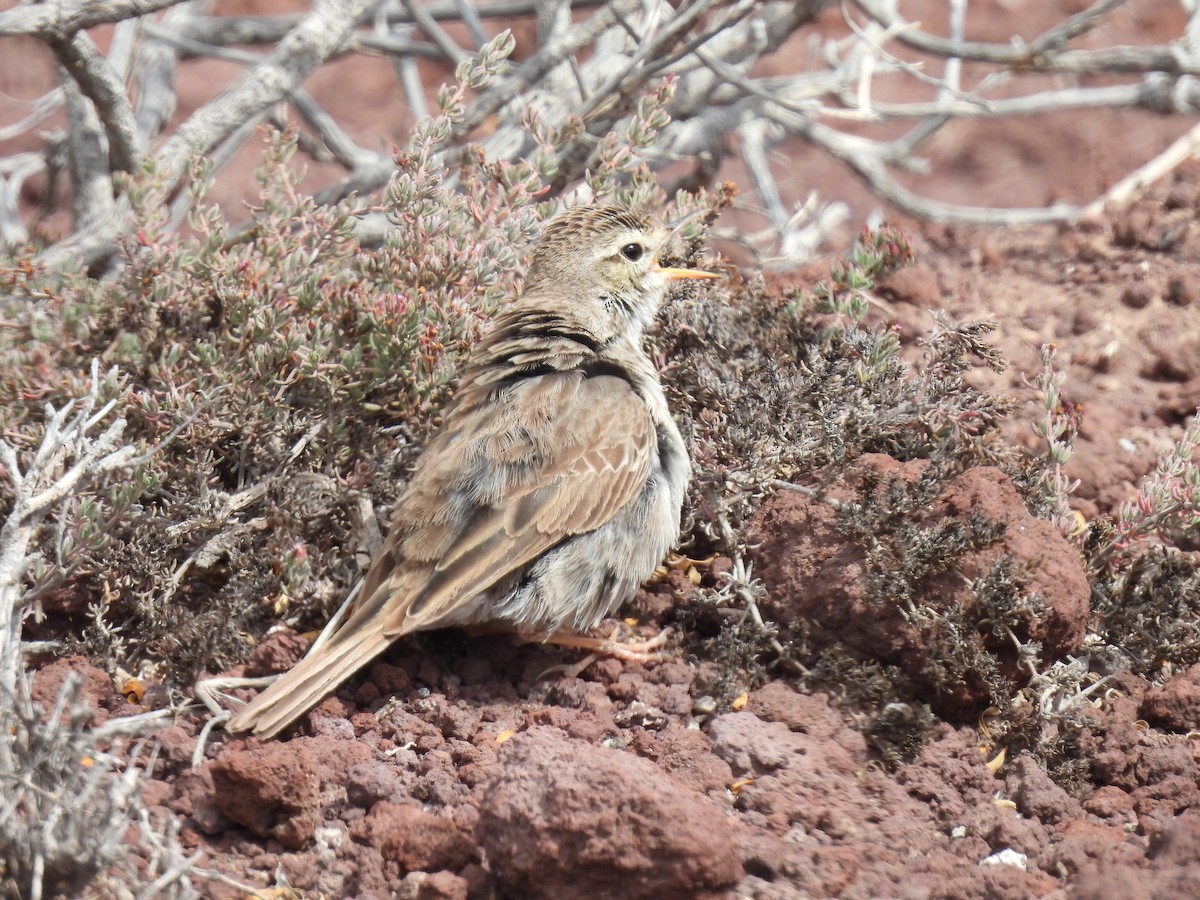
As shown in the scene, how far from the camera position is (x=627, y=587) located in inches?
189

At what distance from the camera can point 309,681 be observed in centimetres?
437

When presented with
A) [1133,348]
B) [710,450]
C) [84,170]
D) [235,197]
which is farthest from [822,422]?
[235,197]

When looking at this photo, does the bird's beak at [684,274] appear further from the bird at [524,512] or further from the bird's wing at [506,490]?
the bird's wing at [506,490]

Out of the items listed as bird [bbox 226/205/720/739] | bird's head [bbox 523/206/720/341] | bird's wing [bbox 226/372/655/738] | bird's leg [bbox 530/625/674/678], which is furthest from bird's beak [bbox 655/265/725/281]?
bird's leg [bbox 530/625/674/678]

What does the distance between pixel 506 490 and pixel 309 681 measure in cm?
93

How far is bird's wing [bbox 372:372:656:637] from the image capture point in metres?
4.57

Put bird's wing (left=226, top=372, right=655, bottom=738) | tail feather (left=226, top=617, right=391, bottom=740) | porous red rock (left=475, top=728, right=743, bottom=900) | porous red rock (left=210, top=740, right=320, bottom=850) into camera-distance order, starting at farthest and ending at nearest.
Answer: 1. bird's wing (left=226, top=372, right=655, bottom=738)
2. tail feather (left=226, top=617, right=391, bottom=740)
3. porous red rock (left=210, top=740, right=320, bottom=850)
4. porous red rock (left=475, top=728, right=743, bottom=900)

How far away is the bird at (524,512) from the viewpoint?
451 centimetres

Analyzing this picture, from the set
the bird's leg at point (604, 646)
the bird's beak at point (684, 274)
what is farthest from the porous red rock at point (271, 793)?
the bird's beak at point (684, 274)

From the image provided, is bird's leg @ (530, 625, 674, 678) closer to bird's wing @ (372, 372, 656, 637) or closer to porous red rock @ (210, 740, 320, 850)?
bird's wing @ (372, 372, 656, 637)

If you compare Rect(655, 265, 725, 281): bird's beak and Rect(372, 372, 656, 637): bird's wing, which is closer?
Rect(372, 372, 656, 637): bird's wing

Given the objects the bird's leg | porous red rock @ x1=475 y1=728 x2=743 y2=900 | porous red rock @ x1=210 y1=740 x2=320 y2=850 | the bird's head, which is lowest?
porous red rock @ x1=210 y1=740 x2=320 y2=850

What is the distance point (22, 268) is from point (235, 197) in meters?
5.34

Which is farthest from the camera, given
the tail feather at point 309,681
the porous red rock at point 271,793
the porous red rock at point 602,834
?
the tail feather at point 309,681
